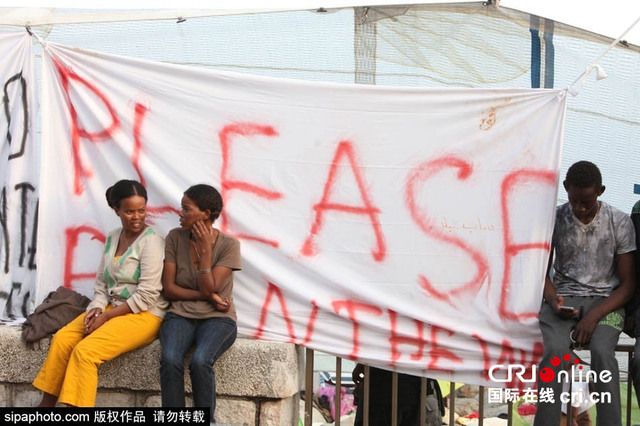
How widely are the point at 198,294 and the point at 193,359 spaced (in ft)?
1.29

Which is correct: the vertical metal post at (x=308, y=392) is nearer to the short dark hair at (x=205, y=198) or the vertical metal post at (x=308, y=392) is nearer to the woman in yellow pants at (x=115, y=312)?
the woman in yellow pants at (x=115, y=312)

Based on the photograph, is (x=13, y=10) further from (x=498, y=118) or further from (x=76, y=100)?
(x=498, y=118)

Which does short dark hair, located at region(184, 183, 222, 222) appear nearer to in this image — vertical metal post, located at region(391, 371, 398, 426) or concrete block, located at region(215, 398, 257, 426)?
concrete block, located at region(215, 398, 257, 426)

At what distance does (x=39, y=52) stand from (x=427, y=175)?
98.4 inches

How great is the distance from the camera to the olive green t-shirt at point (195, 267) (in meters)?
4.79

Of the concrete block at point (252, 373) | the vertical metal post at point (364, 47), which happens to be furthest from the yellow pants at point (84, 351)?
the vertical metal post at point (364, 47)

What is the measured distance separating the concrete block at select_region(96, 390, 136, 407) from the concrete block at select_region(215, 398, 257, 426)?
0.50 meters

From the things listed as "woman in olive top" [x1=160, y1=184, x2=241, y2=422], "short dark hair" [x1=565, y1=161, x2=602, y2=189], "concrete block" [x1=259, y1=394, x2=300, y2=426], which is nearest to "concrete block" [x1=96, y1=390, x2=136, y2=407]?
"woman in olive top" [x1=160, y1=184, x2=241, y2=422]

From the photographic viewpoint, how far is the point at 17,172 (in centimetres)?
516

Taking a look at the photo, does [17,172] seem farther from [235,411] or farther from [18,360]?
[235,411]

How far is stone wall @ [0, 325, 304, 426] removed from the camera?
4.82 metres

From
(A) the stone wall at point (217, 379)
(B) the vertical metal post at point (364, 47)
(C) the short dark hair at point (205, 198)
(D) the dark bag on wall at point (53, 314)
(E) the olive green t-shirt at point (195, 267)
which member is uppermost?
(B) the vertical metal post at point (364, 47)

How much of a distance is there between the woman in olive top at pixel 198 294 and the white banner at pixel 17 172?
0.96 metres

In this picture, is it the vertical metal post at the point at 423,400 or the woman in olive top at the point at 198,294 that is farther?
the vertical metal post at the point at 423,400
